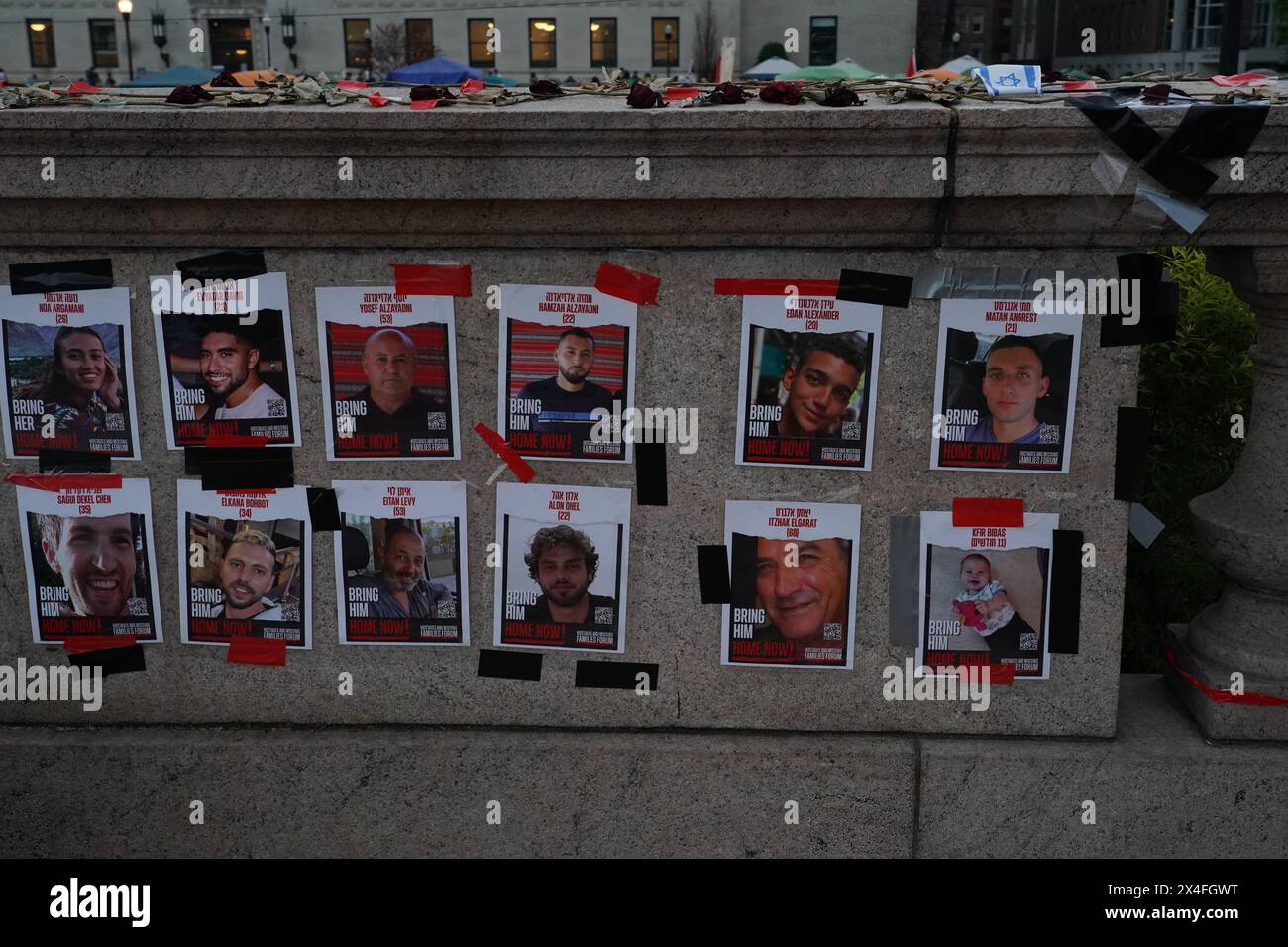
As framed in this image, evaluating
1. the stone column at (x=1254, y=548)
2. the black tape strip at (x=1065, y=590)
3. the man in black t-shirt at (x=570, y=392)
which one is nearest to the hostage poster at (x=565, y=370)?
the man in black t-shirt at (x=570, y=392)

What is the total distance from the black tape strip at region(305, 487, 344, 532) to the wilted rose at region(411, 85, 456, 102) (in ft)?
3.35

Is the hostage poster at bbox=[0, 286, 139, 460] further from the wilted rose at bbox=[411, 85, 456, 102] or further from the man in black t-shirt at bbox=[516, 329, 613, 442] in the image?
the man in black t-shirt at bbox=[516, 329, 613, 442]

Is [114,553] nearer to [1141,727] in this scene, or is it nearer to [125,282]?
[125,282]

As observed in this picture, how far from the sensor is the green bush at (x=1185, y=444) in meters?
4.02

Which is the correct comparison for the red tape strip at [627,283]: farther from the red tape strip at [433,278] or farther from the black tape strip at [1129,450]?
the black tape strip at [1129,450]

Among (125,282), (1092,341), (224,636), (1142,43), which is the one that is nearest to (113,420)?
(125,282)

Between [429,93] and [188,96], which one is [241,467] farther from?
[429,93]

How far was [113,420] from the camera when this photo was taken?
314 cm

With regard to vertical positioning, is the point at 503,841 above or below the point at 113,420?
below

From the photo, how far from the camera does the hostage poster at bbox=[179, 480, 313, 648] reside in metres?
3.18

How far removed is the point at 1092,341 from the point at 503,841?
199cm

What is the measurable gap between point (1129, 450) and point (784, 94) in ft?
3.97

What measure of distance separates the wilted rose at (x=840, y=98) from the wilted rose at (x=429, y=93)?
94 cm

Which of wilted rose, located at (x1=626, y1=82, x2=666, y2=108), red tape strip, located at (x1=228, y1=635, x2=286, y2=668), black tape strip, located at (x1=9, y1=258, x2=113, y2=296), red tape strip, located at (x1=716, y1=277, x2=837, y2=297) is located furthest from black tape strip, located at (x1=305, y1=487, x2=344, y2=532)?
wilted rose, located at (x1=626, y1=82, x2=666, y2=108)
